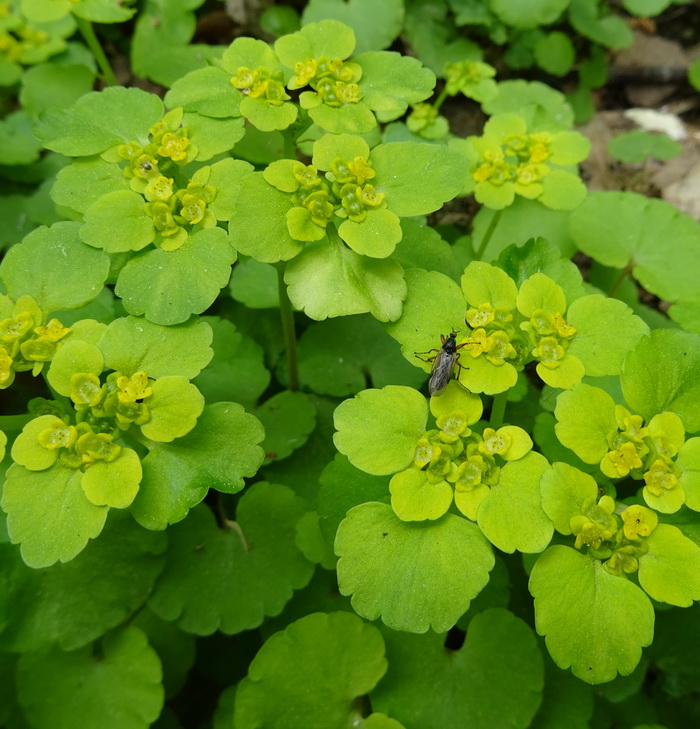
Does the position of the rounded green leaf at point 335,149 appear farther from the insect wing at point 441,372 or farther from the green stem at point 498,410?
the green stem at point 498,410

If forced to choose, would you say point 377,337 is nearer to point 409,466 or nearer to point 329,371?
point 329,371

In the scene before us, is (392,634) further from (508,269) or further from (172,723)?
(508,269)

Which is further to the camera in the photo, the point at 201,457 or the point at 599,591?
the point at 201,457

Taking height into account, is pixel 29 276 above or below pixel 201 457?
above

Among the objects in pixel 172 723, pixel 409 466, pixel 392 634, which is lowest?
pixel 172 723

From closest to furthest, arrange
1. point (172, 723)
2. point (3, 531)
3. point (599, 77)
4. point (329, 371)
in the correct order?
point (3, 531) → point (172, 723) → point (329, 371) → point (599, 77)

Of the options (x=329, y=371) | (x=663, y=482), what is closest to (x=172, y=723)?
(x=329, y=371)

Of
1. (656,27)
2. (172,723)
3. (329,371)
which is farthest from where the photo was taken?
(656,27)
